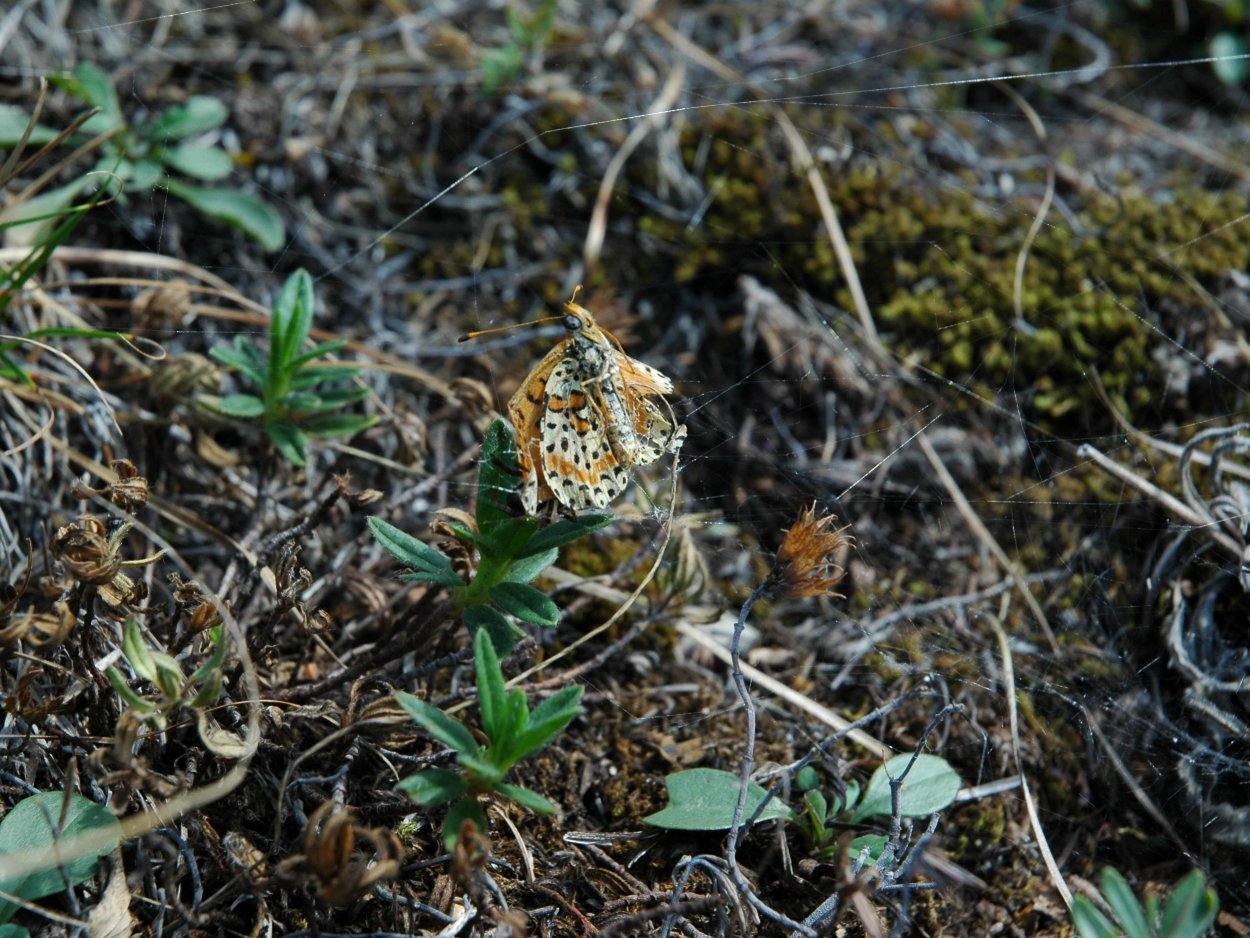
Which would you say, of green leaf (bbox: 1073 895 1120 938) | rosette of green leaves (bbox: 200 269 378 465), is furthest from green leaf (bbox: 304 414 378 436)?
green leaf (bbox: 1073 895 1120 938)

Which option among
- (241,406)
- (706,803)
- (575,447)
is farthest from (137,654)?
(706,803)

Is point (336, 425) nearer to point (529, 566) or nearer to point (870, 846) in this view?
point (529, 566)

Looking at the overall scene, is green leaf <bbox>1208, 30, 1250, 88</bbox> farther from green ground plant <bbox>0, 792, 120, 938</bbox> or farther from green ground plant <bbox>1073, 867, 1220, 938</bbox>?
green ground plant <bbox>0, 792, 120, 938</bbox>

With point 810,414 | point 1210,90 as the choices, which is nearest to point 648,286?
point 810,414

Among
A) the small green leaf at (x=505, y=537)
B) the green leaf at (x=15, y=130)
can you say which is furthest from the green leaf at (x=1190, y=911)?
the green leaf at (x=15, y=130)

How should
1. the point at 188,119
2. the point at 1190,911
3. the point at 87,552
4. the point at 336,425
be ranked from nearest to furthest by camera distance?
the point at 1190,911, the point at 87,552, the point at 336,425, the point at 188,119

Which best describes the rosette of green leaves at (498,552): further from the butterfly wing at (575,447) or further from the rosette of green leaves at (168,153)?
the rosette of green leaves at (168,153)
